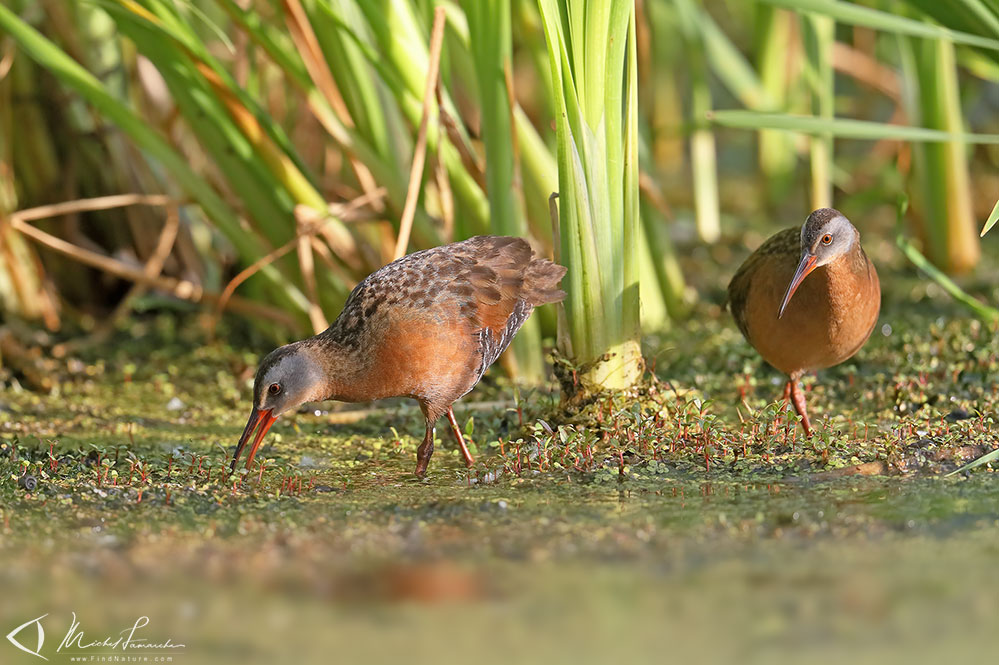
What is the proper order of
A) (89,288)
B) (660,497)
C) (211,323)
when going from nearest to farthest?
(660,497), (211,323), (89,288)

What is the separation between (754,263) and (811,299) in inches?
16.3

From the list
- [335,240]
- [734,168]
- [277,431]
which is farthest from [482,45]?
[734,168]

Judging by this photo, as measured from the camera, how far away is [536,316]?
5.41 metres

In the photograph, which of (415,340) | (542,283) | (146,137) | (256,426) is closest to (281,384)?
(256,426)

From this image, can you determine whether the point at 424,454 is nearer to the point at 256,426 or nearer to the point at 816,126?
the point at 256,426

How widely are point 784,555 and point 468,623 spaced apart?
89 cm

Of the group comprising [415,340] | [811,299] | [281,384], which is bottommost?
[281,384]

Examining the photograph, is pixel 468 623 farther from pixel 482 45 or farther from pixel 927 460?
pixel 482 45

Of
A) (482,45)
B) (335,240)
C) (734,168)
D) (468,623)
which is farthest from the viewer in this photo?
(734,168)

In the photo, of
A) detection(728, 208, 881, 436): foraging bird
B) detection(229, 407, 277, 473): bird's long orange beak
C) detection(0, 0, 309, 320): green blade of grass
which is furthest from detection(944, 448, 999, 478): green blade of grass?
detection(0, 0, 309, 320): green blade of grass

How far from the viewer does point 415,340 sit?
421cm

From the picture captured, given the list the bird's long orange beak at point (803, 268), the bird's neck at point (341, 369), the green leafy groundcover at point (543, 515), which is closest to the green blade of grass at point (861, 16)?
the bird's long orange beak at point (803, 268)

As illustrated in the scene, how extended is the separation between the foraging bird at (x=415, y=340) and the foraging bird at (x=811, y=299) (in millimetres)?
822

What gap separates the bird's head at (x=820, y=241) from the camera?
430cm
